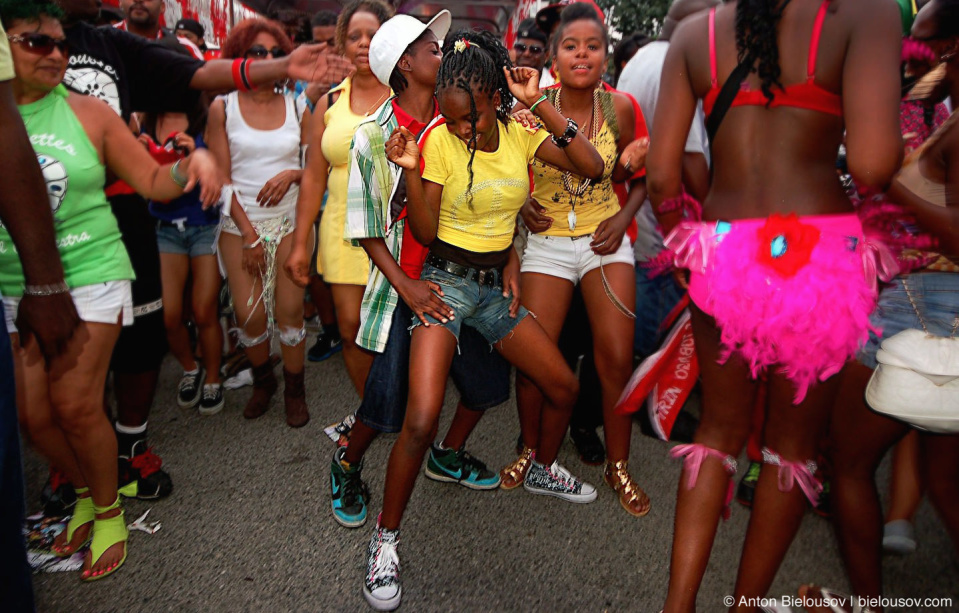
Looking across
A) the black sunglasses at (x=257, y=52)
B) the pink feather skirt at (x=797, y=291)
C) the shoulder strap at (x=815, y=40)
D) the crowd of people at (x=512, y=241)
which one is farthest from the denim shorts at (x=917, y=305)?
the black sunglasses at (x=257, y=52)

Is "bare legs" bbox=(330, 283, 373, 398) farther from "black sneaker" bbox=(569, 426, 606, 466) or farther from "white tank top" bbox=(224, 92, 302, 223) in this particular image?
"black sneaker" bbox=(569, 426, 606, 466)

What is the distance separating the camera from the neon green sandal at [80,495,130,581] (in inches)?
96.0

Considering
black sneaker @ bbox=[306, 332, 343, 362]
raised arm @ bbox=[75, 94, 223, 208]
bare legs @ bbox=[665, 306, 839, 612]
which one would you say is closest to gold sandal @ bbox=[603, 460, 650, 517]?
bare legs @ bbox=[665, 306, 839, 612]

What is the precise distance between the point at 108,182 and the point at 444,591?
2.21 meters

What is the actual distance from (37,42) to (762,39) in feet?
7.50

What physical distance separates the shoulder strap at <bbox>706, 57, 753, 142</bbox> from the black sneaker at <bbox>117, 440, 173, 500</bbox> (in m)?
2.77

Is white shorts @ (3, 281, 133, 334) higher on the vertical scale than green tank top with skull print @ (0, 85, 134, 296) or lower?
lower

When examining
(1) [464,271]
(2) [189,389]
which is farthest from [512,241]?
(2) [189,389]

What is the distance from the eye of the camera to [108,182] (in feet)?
8.88

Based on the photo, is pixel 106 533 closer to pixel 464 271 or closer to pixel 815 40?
pixel 464 271

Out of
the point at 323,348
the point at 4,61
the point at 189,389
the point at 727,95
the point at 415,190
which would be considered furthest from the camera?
the point at 323,348

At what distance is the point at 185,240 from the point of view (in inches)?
148

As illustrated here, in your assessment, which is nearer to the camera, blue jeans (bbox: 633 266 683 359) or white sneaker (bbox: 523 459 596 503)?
white sneaker (bbox: 523 459 596 503)

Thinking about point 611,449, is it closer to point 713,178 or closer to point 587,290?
point 587,290
